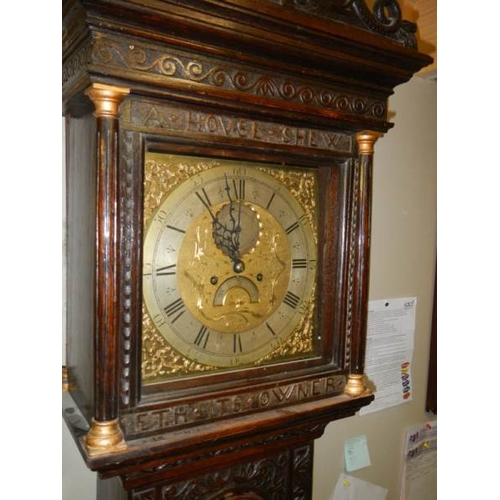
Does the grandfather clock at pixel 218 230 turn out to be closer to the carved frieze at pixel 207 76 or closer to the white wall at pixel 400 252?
the carved frieze at pixel 207 76

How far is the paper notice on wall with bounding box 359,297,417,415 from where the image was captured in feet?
4.49

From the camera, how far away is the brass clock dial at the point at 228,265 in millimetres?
721

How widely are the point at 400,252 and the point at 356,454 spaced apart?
674 mm

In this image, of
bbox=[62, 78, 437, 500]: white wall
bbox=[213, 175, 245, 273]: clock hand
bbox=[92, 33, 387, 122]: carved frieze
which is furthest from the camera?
bbox=[62, 78, 437, 500]: white wall

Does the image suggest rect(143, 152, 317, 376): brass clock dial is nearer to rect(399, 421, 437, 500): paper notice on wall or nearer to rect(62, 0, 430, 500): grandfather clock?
rect(62, 0, 430, 500): grandfather clock

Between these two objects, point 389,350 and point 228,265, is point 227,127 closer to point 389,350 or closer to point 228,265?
point 228,265

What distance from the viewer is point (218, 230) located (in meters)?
0.76

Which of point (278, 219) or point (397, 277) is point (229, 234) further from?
point (397, 277)

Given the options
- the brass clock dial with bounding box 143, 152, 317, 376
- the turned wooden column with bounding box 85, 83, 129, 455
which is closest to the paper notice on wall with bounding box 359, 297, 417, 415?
the brass clock dial with bounding box 143, 152, 317, 376

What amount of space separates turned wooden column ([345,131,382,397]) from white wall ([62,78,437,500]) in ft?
1.50

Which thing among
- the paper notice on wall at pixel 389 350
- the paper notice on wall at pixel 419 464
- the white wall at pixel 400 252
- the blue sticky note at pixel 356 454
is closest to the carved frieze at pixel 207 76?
the white wall at pixel 400 252

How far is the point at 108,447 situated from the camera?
0.64 metres

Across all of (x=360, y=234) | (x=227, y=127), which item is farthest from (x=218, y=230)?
(x=360, y=234)

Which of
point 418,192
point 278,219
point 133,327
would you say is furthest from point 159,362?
point 418,192
